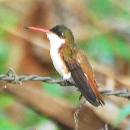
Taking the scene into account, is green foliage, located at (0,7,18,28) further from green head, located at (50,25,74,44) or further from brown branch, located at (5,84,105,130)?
green head, located at (50,25,74,44)

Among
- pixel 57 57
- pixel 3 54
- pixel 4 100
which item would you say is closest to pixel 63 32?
pixel 57 57

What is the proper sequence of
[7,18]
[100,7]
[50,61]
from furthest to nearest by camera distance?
[100,7], [7,18], [50,61]

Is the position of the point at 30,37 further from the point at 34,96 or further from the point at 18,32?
the point at 34,96

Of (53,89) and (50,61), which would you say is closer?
(53,89)

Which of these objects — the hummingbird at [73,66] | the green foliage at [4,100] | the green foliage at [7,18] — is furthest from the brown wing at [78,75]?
the green foliage at [7,18]

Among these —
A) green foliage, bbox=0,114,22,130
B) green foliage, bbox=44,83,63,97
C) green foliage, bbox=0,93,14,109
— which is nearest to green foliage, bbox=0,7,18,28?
green foliage, bbox=44,83,63,97

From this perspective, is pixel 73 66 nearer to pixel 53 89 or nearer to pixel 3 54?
pixel 53 89

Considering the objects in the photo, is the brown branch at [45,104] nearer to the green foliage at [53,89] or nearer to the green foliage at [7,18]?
Result: the green foliage at [53,89]
